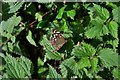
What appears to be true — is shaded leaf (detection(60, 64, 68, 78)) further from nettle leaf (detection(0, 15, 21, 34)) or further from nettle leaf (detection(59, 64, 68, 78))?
nettle leaf (detection(0, 15, 21, 34))

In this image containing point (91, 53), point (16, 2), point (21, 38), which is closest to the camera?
point (91, 53)

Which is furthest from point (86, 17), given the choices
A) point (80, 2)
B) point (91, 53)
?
point (91, 53)

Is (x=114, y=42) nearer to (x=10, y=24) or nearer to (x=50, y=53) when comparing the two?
(x=50, y=53)

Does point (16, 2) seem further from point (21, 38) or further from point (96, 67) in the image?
point (96, 67)

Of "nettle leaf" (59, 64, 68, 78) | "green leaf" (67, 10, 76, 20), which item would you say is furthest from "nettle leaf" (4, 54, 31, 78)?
"green leaf" (67, 10, 76, 20)

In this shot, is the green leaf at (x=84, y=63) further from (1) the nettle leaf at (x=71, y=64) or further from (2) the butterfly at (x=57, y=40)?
(2) the butterfly at (x=57, y=40)

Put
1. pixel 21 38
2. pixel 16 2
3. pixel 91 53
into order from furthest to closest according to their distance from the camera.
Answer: pixel 21 38, pixel 16 2, pixel 91 53
